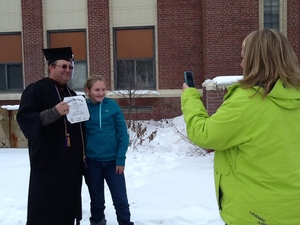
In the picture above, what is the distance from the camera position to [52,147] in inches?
122

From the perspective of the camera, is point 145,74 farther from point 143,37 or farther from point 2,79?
point 2,79

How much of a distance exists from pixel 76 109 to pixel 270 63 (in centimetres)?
181

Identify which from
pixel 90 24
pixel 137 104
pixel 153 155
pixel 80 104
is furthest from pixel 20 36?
pixel 80 104

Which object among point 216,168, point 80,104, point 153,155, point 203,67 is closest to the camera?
point 216,168

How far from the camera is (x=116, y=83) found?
1580 centimetres

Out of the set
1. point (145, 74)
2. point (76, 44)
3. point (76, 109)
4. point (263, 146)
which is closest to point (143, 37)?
point (145, 74)

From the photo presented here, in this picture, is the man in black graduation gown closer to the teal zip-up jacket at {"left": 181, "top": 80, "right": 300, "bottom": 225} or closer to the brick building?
the teal zip-up jacket at {"left": 181, "top": 80, "right": 300, "bottom": 225}

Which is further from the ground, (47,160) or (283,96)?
(283,96)

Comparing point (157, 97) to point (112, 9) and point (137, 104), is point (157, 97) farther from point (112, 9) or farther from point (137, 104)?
point (112, 9)

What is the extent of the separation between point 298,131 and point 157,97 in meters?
13.5

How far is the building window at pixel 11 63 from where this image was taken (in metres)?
16.2

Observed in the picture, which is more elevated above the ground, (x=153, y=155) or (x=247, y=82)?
(x=247, y=82)

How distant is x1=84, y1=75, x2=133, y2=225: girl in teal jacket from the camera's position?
375 cm

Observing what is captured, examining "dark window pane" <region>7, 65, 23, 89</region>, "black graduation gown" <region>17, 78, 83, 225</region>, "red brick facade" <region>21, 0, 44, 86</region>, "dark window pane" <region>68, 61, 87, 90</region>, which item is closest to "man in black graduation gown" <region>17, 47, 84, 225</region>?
"black graduation gown" <region>17, 78, 83, 225</region>
